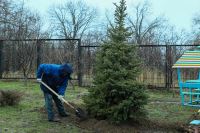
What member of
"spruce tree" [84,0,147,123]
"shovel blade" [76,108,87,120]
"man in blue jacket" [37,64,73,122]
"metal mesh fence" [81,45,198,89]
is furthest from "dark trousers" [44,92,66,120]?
"metal mesh fence" [81,45,198,89]

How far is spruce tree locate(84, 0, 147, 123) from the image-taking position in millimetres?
8430

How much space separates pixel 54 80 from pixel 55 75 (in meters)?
0.20

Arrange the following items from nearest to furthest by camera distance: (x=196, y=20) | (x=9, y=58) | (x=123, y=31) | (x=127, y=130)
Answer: (x=127, y=130)
(x=123, y=31)
(x=9, y=58)
(x=196, y=20)

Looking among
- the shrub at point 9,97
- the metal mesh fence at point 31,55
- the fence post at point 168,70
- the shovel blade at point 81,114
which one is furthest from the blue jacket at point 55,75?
the metal mesh fence at point 31,55

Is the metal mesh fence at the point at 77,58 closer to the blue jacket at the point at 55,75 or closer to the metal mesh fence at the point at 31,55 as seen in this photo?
the metal mesh fence at the point at 31,55

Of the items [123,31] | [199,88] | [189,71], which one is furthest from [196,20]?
[123,31]

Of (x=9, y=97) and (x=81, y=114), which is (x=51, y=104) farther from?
(x=9, y=97)

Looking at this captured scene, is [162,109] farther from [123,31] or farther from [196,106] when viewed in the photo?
[123,31]

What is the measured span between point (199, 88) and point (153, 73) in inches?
185

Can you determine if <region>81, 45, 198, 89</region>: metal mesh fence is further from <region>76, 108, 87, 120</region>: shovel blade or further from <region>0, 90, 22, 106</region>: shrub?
<region>76, 108, 87, 120</region>: shovel blade

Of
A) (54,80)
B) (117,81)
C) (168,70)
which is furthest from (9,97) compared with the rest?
(168,70)

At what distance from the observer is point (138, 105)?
8477 mm

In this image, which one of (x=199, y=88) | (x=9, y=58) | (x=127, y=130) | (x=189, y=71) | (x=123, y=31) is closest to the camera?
(x=127, y=130)

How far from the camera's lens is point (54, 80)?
9203mm
